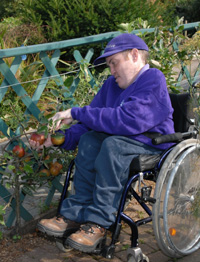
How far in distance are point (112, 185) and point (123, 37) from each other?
104 centimetres

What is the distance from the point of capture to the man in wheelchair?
244 cm

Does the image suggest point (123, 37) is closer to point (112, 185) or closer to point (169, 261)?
point (112, 185)

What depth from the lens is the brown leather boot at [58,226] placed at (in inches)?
99.1

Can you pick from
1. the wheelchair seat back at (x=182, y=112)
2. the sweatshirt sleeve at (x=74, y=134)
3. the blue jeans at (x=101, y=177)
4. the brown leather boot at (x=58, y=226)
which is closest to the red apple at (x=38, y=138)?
the sweatshirt sleeve at (x=74, y=134)

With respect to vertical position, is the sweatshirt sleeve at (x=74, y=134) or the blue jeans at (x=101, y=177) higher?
the sweatshirt sleeve at (x=74, y=134)

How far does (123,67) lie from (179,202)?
100 cm

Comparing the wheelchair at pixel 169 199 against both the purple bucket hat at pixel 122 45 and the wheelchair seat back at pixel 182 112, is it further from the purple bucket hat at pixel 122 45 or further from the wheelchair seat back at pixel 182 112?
the purple bucket hat at pixel 122 45

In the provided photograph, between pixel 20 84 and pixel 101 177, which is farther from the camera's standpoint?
pixel 20 84

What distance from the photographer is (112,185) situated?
2.46 meters

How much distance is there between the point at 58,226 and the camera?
8.33 feet

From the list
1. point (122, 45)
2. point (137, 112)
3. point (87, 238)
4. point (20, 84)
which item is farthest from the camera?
point (20, 84)

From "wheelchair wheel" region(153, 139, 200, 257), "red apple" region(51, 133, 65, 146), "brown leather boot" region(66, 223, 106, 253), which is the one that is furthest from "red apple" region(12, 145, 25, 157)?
"wheelchair wheel" region(153, 139, 200, 257)

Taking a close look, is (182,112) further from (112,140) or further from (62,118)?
(62,118)

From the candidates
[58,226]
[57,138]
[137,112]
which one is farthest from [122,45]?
[58,226]
